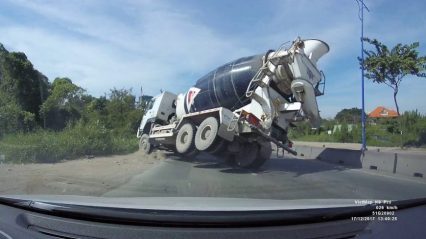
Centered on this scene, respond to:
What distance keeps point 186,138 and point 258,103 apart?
138 inches

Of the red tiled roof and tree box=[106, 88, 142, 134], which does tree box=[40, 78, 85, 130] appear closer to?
tree box=[106, 88, 142, 134]

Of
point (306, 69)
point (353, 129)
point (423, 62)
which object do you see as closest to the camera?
point (306, 69)

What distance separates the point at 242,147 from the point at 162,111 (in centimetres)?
775

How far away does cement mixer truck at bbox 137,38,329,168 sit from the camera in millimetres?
14812

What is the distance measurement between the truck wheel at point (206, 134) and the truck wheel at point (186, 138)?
85cm

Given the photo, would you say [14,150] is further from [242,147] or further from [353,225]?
[353,225]

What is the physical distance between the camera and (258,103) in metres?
15.3

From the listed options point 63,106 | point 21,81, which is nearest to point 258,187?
point 21,81

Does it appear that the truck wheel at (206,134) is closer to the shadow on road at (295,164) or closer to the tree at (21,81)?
the shadow on road at (295,164)

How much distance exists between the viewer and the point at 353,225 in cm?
333

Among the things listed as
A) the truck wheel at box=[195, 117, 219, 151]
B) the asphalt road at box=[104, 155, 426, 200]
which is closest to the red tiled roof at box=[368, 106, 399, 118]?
the truck wheel at box=[195, 117, 219, 151]

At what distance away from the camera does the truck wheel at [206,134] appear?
15367mm

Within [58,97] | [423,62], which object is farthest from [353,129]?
[58,97]

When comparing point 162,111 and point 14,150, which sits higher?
point 162,111
